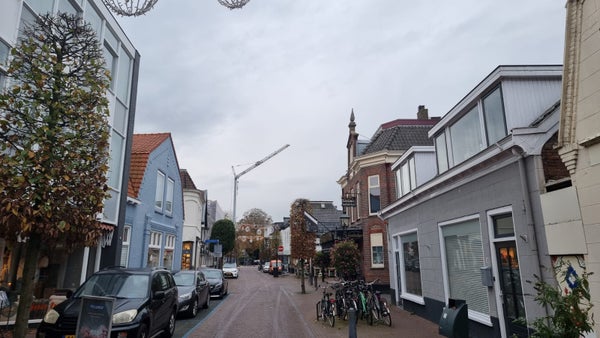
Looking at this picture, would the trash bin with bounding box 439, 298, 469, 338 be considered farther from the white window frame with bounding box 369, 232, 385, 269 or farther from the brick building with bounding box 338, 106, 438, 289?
the white window frame with bounding box 369, 232, 385, 269

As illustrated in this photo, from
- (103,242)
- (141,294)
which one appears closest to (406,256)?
(141,294)

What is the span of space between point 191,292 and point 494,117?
1080 cm

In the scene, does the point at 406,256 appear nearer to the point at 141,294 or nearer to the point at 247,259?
the point at 141,294

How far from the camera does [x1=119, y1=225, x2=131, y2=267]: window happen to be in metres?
14.0

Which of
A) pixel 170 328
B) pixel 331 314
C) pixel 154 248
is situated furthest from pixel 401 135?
pixel 170 328

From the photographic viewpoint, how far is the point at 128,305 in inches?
288

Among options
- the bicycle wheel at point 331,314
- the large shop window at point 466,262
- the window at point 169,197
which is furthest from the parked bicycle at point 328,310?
the window at point 169,197

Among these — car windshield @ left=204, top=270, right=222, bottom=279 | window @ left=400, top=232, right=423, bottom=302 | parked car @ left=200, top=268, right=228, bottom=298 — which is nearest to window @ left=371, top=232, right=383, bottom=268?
window @ left=400, top=232, right=423, bottom=302

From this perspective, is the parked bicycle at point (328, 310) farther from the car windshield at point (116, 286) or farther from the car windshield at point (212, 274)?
the car windshield at point (212, 274)

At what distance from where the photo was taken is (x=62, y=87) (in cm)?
551

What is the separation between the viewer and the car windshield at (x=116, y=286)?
782cm

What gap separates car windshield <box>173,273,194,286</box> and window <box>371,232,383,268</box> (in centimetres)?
1186

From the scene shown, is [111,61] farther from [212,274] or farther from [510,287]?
[510,287]

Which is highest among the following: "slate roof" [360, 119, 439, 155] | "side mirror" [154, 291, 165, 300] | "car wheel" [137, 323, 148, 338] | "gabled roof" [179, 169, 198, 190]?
"slate roof" [360, 119, 439, 155]
